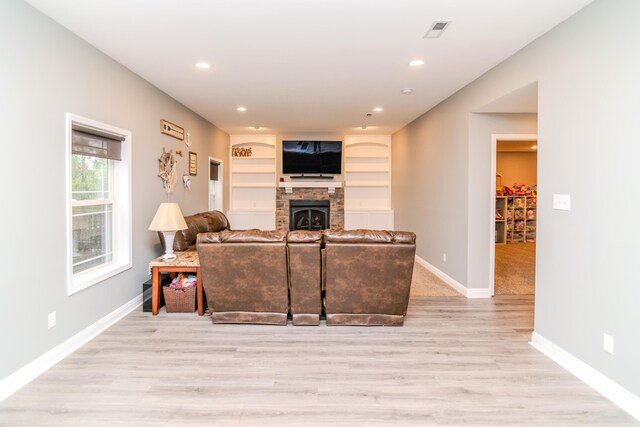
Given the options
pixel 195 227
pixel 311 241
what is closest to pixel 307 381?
pixel 311 241

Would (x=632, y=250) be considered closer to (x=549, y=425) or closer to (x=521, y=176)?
(x=549, y=425)

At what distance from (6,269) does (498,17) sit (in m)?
3.95

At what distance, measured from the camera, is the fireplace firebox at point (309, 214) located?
27.4 feet

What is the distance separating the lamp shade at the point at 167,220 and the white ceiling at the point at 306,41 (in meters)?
1.53

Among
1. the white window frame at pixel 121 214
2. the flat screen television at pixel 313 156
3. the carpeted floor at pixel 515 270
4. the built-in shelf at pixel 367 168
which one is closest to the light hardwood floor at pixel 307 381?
the white window frame at pixel 121 214

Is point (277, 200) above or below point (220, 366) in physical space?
above

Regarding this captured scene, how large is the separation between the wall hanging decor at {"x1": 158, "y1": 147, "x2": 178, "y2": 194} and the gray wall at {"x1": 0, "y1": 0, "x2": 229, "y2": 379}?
941 millimetres

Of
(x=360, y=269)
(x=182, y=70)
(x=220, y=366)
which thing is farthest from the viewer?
(x=182, y=70)

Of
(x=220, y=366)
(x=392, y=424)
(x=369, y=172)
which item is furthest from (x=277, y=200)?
(x=392, y=424)

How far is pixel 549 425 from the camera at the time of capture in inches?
80.0

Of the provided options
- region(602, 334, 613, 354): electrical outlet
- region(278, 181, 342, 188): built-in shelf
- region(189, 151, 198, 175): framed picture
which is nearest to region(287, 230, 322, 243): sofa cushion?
region(602, 334, 613, 354): electrical outlet

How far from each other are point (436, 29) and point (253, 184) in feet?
20.4

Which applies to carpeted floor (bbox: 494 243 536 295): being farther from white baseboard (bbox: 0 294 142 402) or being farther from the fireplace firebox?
white baseboard (bbox: 0 294 142 402)

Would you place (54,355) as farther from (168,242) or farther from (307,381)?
(307,381)
